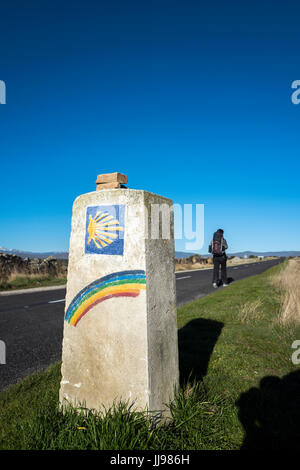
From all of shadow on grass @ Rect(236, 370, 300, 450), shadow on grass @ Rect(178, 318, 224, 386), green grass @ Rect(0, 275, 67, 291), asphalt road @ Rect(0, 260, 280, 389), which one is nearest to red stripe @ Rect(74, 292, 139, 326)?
shadow on grass @ Rect(178, 318, 224, 386)

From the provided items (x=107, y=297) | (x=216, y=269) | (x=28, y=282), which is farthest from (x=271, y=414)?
(x=28, y=282)

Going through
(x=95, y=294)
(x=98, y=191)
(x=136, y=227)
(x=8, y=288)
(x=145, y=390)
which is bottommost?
(x=8, y=288)

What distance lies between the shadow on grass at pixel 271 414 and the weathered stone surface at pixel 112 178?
2265 mm

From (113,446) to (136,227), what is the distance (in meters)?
1.46

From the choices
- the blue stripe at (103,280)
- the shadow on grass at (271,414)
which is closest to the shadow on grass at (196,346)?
the shadow on grass at (271,414)

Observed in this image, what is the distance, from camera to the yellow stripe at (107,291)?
211 centimetres

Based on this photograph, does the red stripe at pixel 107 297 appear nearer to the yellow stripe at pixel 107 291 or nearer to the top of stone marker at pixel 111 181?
the yellow stripe at pixel 107 291

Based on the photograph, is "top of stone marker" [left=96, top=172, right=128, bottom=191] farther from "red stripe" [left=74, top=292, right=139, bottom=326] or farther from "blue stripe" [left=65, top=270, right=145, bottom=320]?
"red stripe" [left=74, top=292, right=139, bottom=326]

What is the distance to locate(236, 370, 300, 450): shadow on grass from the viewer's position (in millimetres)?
2131

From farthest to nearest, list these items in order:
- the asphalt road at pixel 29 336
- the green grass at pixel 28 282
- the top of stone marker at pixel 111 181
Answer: the green grass at pixel 28 282 < the asphalt road at pixel 29 336 < the top of stone marker at pixel 111 181

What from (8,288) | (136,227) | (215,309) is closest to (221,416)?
(136,227)

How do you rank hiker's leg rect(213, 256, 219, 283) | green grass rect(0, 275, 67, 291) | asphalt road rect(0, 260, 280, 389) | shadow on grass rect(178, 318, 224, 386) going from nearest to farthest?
shadow on grass rect(178, 318, 224, 386), asphalt road rect(0, 260, 280, 389), hiker's leg rect(213, 256, 219, 283), green grass rect(0, 275, 67, 291)
